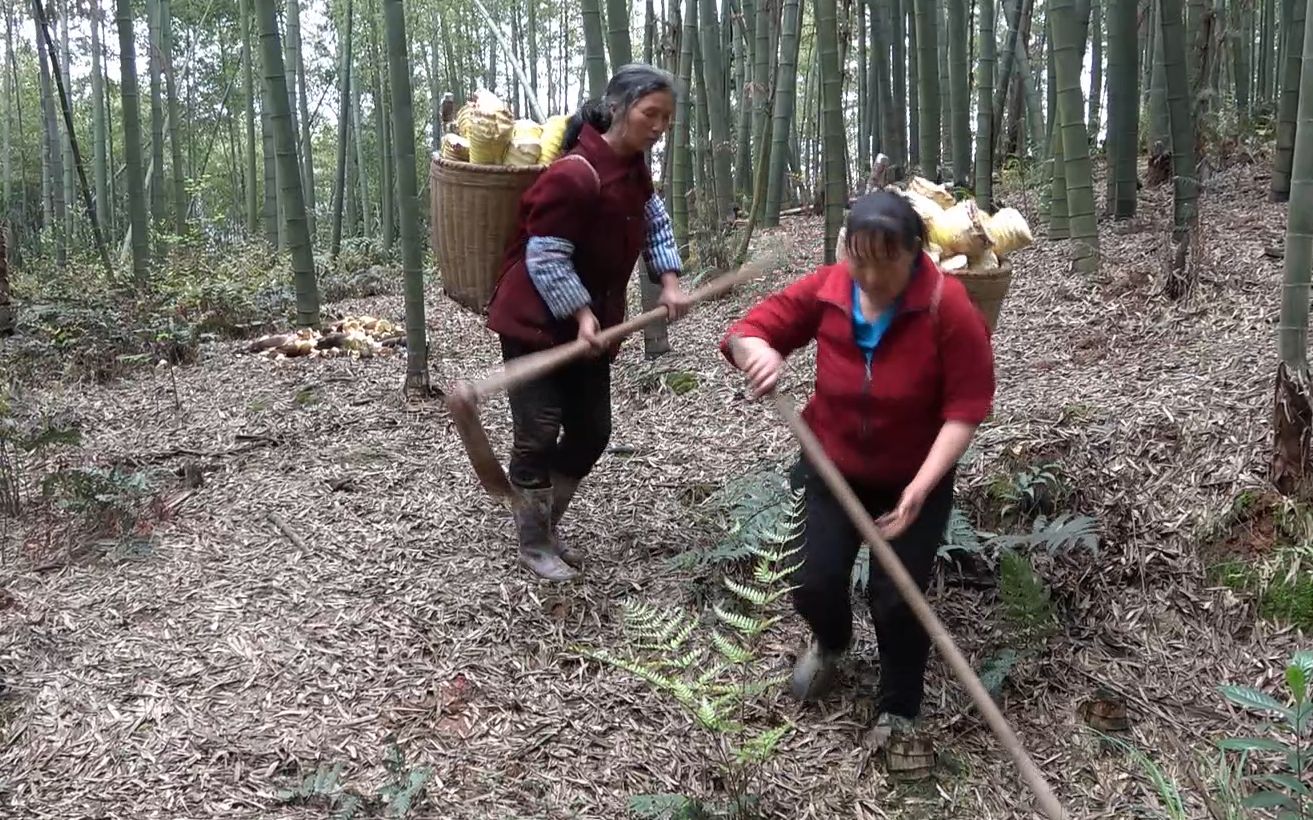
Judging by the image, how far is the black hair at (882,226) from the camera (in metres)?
2.03

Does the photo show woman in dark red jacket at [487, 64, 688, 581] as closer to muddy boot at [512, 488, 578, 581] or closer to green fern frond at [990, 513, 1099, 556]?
muddy boot at [512, 488, 578, 581]

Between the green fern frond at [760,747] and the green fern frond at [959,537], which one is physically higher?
the green fern frond at [959,537]

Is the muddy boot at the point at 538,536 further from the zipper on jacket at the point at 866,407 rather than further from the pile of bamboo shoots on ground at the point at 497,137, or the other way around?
the zipper on jacket at the point at 866,407

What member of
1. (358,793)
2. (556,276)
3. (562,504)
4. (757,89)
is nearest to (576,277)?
(556,276)

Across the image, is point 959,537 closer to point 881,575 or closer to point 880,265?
point 881,575

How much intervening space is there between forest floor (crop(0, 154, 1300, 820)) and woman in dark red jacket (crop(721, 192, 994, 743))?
15.1 inches

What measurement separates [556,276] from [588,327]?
0.62 ft

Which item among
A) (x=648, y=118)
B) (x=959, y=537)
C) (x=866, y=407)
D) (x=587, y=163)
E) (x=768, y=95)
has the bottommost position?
(x=959, y=537)

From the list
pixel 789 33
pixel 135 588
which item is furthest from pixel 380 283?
pixel 135 588

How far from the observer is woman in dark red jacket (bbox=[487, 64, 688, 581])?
2.74 meters

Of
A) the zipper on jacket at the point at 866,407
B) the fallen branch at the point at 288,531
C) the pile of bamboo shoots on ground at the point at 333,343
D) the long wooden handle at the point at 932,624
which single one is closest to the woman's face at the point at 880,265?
the zipper on jacket at the point at 866,407

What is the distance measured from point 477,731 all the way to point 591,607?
57 centimetres

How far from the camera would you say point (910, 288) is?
85.0 inches

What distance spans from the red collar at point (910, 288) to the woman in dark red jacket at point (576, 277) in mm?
559
